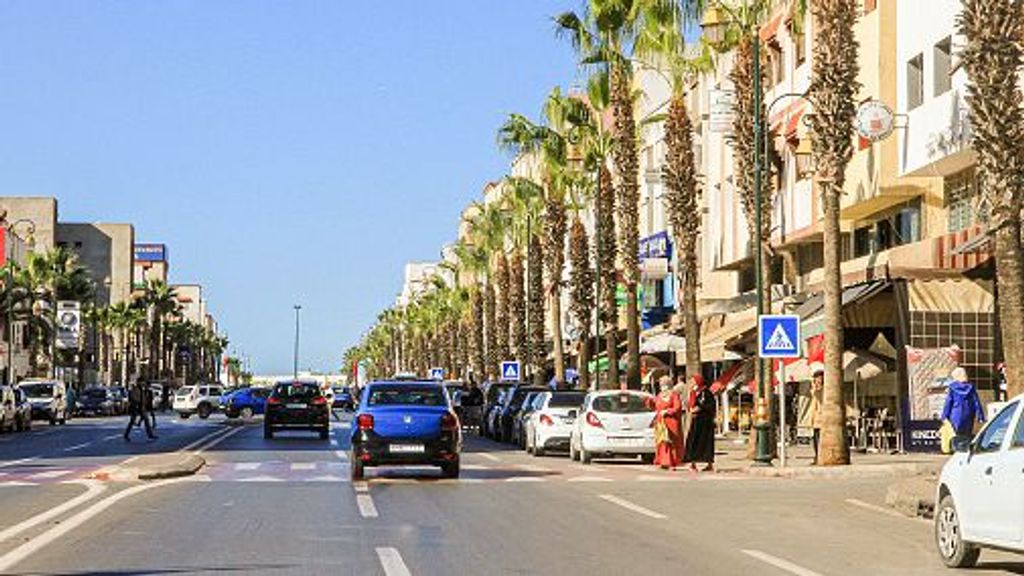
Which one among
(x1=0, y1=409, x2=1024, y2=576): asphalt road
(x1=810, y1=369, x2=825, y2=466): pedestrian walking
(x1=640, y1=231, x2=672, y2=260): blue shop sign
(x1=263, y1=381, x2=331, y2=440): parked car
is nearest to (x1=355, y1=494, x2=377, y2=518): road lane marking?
(x1=0, y1=409, x2=1024, y2=576): asphalt road

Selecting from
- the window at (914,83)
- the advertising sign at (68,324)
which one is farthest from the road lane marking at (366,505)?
the advertising sign at (68,324)

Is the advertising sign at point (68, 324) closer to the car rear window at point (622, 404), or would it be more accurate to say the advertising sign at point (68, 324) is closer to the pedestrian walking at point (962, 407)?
the car rear window at point (622, 404)

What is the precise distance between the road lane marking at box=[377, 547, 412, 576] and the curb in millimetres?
13333

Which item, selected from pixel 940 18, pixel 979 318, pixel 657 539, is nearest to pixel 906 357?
pixel 979 318

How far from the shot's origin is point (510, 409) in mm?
49562

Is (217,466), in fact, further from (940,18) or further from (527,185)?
(527,185)

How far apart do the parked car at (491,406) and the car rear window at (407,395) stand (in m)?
23.8

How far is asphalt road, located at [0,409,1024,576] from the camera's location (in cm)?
1453

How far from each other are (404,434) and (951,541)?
13.4 m

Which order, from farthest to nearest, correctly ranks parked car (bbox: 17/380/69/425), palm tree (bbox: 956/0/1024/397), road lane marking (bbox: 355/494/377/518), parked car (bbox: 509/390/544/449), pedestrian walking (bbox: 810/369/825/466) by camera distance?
1. parked car (bbox: 17/380/69/425)
2. parked car (bbox: 509/390/544/449)
3. pedestrian walking (bbox: 810/369/825/466)
4. palm tree (bbox: 956/0/1024/397)
5. road lane marking (bbox: 355/494/377/518)

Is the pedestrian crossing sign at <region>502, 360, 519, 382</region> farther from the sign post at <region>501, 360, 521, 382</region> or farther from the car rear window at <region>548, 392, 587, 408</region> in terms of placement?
the car rear window at <region>548, 392, 587, 408</region>

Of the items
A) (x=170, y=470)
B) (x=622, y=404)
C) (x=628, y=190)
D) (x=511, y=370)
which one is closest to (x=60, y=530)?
(x=170, y=470)

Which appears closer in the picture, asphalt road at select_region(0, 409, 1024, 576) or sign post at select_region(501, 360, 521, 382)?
asphalt road at select_region(0, 409, 1024, 576)

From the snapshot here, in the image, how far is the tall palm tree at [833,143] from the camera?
30344 mm
